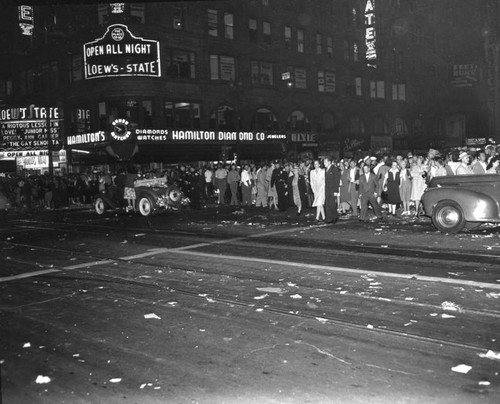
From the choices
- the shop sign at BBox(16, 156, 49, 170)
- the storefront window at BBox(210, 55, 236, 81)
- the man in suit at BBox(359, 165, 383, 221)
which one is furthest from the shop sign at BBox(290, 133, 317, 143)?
the man in suit at BBox(359, 165, 383, 221)

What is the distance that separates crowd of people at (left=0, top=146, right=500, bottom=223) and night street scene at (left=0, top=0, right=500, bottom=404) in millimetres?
99

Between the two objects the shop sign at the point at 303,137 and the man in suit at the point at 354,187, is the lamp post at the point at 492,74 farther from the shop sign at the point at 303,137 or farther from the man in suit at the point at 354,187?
the man in suit at the point at 354,187

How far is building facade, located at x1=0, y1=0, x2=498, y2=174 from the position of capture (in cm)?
3438

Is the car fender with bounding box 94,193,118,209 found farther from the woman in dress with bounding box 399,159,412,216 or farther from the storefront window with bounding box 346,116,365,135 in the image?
the storefront window with bounding box 346,116,365,135

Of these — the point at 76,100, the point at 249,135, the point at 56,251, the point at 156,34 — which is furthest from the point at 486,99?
the point at 56,251

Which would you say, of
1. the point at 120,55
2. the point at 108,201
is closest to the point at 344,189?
the point at 108,201

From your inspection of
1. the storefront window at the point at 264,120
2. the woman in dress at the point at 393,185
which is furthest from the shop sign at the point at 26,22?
the woman in dress at the point at 393,185

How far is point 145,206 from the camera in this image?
1944 centimetres

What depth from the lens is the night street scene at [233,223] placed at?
4.62m

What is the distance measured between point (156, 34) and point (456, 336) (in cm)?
3362

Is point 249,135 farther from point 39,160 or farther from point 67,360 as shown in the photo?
point 67,360

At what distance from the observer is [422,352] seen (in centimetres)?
482

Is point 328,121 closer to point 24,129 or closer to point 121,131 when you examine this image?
point 121,131

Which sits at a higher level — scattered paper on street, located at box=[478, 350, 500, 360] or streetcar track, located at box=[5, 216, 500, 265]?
streetcar track, located at box=[5, 216, 500, 265]
